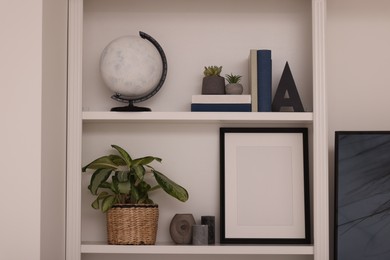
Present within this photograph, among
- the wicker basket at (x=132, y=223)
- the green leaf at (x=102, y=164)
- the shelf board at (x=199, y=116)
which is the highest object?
the shelf board at (x=199, y=116)

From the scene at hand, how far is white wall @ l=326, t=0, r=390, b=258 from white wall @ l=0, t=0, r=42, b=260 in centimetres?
131

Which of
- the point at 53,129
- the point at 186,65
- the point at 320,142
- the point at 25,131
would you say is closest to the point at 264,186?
the point at 320,142

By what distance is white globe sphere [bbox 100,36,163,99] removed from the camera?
2994mm

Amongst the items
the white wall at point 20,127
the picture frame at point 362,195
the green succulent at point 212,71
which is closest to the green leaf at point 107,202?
the white wall at point 20,127

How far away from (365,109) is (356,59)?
8.8 inches

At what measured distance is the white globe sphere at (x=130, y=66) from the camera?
9.82 feet

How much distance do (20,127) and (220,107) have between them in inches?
33.5

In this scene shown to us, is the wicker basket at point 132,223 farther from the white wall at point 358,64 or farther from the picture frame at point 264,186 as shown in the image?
the white wall at point 358,64

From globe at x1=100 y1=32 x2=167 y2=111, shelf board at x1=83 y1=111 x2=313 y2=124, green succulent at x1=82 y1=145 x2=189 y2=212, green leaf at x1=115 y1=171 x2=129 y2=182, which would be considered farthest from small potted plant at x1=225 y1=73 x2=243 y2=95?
green leaf at x1=115 y1=171 x2=129 y2=182

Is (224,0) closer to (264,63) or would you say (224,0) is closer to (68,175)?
(264,63)

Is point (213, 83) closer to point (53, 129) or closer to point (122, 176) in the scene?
point (122, 176)

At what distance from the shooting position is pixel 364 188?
3000 millimetres

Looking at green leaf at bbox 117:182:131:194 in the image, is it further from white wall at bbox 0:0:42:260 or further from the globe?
white wall at bbox 0:0:42:260

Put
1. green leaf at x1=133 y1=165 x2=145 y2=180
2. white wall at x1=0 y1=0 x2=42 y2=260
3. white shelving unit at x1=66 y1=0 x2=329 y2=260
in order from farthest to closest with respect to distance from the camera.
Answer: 1. white shelving unit at x1=66 y1=0 x2=329 y2=260
2. green leaf at x1=133 y1=165 x2=145 y2=180
3. white wall at x1=0 y1=0 x2=42 y2=260
